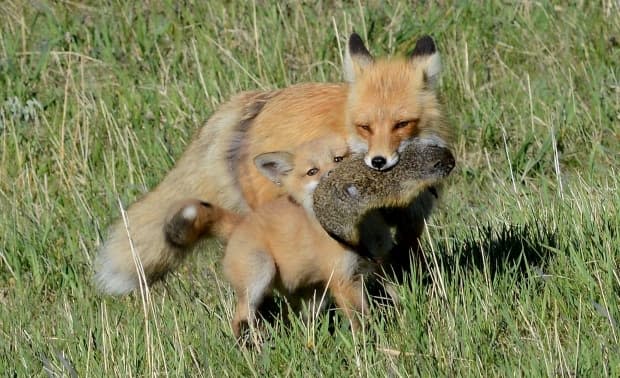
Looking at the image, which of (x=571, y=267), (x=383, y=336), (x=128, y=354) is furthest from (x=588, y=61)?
(x=128, y=354)

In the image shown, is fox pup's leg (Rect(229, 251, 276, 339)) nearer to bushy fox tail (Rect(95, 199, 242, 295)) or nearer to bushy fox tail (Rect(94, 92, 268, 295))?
bushy fox tail (Rect(95, 199, 242, 295))

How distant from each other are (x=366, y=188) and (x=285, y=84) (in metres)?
4.10

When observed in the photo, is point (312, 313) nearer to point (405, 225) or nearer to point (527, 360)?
point (405, 225)

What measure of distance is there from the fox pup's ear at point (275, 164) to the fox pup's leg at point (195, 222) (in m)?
0.28

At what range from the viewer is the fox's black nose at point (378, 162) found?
5589mm

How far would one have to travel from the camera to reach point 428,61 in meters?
6.72

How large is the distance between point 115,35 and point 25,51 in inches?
30.1

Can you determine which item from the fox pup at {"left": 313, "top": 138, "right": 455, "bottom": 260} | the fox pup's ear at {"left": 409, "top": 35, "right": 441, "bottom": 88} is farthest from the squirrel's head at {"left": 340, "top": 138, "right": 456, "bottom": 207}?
the fox pup's ear at {"left": 409, "top": 35, "right": 441, "bottom": 88}

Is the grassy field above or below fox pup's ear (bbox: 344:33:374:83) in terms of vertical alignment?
below

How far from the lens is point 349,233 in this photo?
17.9 ft

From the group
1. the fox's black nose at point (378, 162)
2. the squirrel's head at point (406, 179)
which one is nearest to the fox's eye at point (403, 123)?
the fox's black nose at point (378, 162)

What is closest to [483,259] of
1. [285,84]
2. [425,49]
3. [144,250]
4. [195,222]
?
[195,222]

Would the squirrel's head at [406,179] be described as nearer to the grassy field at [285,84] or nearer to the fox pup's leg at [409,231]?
the grassy field at [285,84]

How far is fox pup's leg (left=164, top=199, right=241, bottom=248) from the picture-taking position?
234 inches
